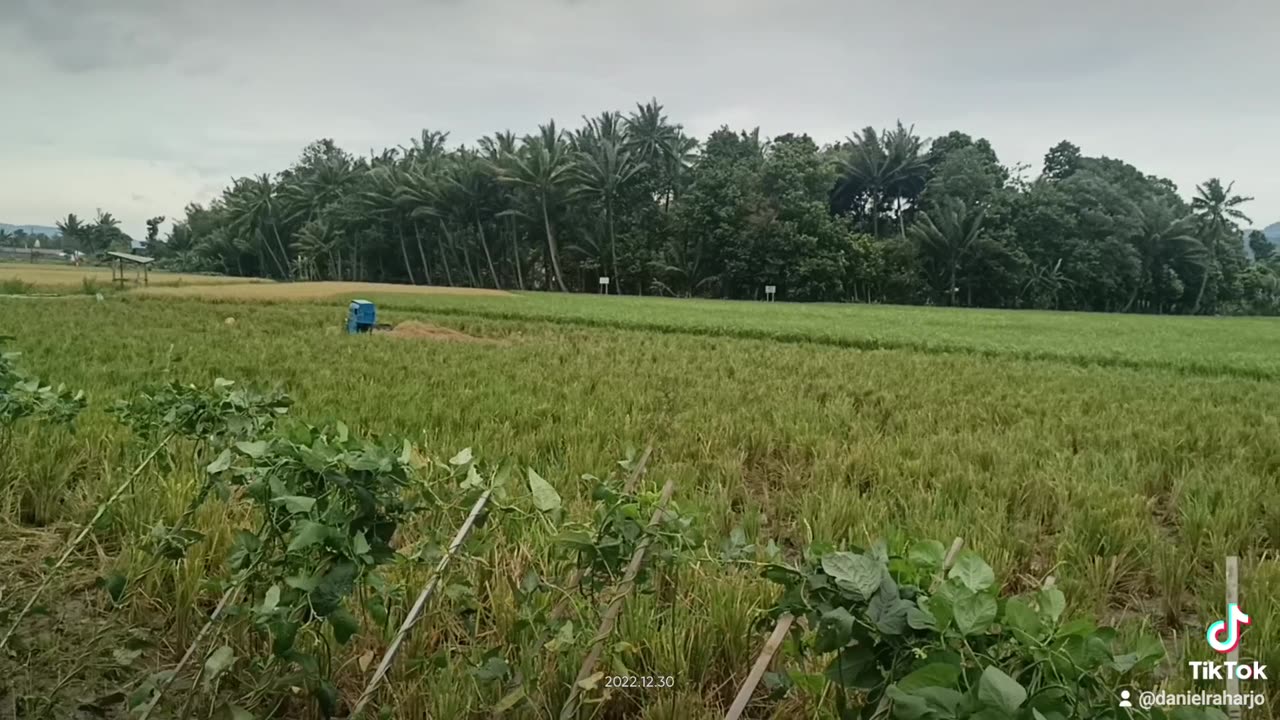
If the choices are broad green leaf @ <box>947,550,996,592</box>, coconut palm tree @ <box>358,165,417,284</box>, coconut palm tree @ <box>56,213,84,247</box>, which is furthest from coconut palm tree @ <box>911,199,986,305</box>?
coconut palm tree @ <box>56,213,84,247</box>

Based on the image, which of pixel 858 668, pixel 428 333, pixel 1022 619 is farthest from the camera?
pixel 428 333

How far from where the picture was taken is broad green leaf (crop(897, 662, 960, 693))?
2.91 ft

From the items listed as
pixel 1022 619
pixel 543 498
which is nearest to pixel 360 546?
pixel 543 498

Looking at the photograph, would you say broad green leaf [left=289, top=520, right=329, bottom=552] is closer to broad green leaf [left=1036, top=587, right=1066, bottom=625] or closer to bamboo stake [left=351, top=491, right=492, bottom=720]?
bamboo stake [left=351, top=491, right=492, bottom=720]

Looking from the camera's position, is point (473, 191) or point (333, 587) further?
point (473, 191)

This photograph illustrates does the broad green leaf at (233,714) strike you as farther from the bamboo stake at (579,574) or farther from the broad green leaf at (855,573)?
the broad green leaf at (855,573)

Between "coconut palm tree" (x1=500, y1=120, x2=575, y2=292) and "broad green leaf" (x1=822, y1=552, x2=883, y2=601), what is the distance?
138 ft

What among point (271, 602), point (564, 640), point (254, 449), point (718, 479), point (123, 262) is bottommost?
point (718, 479)

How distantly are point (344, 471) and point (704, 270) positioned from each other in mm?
41916

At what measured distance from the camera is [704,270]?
140 feet

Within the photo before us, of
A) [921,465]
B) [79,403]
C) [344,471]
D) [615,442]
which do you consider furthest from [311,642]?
[921,465]

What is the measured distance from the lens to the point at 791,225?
128 ft

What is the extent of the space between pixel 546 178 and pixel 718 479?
4019 centimetres

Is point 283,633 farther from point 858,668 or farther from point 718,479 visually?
point 718,479
